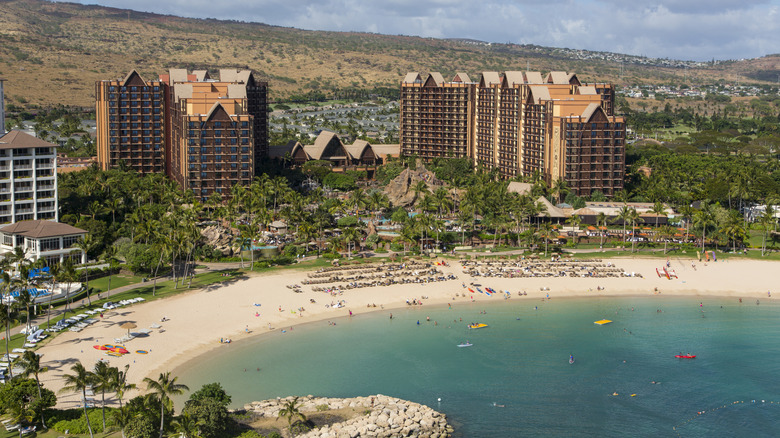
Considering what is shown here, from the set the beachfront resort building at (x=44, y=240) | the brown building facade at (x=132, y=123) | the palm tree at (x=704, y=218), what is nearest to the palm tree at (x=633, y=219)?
the palm tree at (x=704, y=218)

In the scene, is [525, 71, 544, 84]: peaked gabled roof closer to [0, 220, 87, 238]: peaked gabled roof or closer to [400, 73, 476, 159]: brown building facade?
[400, 73, 476, 159]: brown building facade

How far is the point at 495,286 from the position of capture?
105 m

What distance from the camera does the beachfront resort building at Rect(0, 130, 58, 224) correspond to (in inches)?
4247

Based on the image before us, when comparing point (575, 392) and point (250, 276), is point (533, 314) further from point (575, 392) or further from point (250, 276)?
point (250, 276)

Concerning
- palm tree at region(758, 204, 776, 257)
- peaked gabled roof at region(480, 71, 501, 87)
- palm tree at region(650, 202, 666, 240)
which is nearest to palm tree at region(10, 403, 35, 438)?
palm tree at region(650, 202, 666, 240)

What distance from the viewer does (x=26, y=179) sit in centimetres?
10938

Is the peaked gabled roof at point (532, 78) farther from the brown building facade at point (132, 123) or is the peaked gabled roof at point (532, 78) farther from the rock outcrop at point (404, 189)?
the brown building facade at point (132, 123)

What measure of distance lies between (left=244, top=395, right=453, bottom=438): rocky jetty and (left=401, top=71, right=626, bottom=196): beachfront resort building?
84.9 meters

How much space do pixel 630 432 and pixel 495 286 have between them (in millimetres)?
39758

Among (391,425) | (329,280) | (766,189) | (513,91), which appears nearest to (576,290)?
(329,280)

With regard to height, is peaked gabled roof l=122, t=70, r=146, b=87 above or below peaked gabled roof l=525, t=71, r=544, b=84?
below

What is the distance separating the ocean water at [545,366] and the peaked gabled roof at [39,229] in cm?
3221

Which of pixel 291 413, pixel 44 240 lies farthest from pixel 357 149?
pixel 291 413

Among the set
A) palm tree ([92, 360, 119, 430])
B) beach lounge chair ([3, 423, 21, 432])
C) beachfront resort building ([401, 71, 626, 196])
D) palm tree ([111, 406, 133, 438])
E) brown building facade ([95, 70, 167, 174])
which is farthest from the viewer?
brown building facade ([95, 70, 167, 174])
